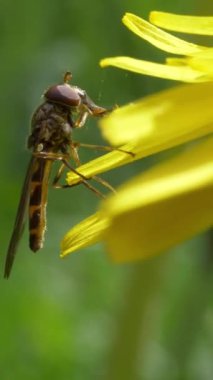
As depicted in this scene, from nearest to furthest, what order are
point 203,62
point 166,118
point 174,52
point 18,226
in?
point 166,118 → point 203,62 → point 174,52 → point 18,226

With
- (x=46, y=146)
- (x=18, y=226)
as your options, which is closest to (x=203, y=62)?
(x=18, y=226)

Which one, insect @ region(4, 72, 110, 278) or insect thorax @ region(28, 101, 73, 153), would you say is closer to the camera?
insect @ region(4, 72, 110, 278)

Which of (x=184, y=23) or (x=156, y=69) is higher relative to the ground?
(x=184, y=23)

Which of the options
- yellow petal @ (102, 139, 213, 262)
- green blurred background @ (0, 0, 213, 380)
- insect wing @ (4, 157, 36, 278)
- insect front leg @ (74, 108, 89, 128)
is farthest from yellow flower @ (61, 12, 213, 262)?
green blurred background @ (0, 0, 213, 380)

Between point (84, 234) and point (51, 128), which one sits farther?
point (51, 128)

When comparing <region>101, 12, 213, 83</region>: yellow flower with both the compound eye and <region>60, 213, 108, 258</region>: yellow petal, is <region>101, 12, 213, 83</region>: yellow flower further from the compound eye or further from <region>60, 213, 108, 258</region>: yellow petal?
the compound eye

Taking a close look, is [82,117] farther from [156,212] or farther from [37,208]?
[156,212]

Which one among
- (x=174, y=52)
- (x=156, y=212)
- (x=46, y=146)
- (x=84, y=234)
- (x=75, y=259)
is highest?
(x=75, y=259)

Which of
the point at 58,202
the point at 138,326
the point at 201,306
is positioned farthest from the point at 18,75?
the point at 138,326
